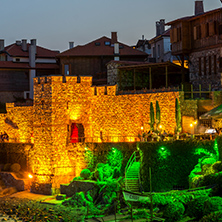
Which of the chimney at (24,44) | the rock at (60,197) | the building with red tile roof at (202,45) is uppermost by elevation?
the chimney at (24,44)

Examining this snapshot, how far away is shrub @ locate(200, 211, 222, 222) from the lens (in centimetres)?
2793

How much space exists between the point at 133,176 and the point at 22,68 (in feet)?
105

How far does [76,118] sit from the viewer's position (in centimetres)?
4403

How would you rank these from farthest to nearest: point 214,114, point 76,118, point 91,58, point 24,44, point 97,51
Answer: point 24,44 → point 97,51 → point 91,58 → point 76,118 → point 214,114

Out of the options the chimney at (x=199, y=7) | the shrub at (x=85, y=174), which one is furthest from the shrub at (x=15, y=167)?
the chimney at (x=199, y=7)

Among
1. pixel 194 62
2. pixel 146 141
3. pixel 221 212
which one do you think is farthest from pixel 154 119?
pixel 221 212

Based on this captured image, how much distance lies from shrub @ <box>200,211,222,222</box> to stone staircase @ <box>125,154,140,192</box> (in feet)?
28.9

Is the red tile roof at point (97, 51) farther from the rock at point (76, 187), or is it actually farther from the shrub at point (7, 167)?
the rock at point (76, 187)

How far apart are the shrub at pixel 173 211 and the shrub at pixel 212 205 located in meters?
1.67

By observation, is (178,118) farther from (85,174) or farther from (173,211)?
(173,211)

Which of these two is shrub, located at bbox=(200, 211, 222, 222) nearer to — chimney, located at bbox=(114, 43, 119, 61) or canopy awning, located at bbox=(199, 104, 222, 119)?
canopy awning, located at bbox=(199, 104, 222, 119)

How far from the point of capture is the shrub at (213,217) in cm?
2793

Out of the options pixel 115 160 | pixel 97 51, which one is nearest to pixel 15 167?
pixel 115 160

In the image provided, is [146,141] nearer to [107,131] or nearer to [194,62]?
[107,131]
